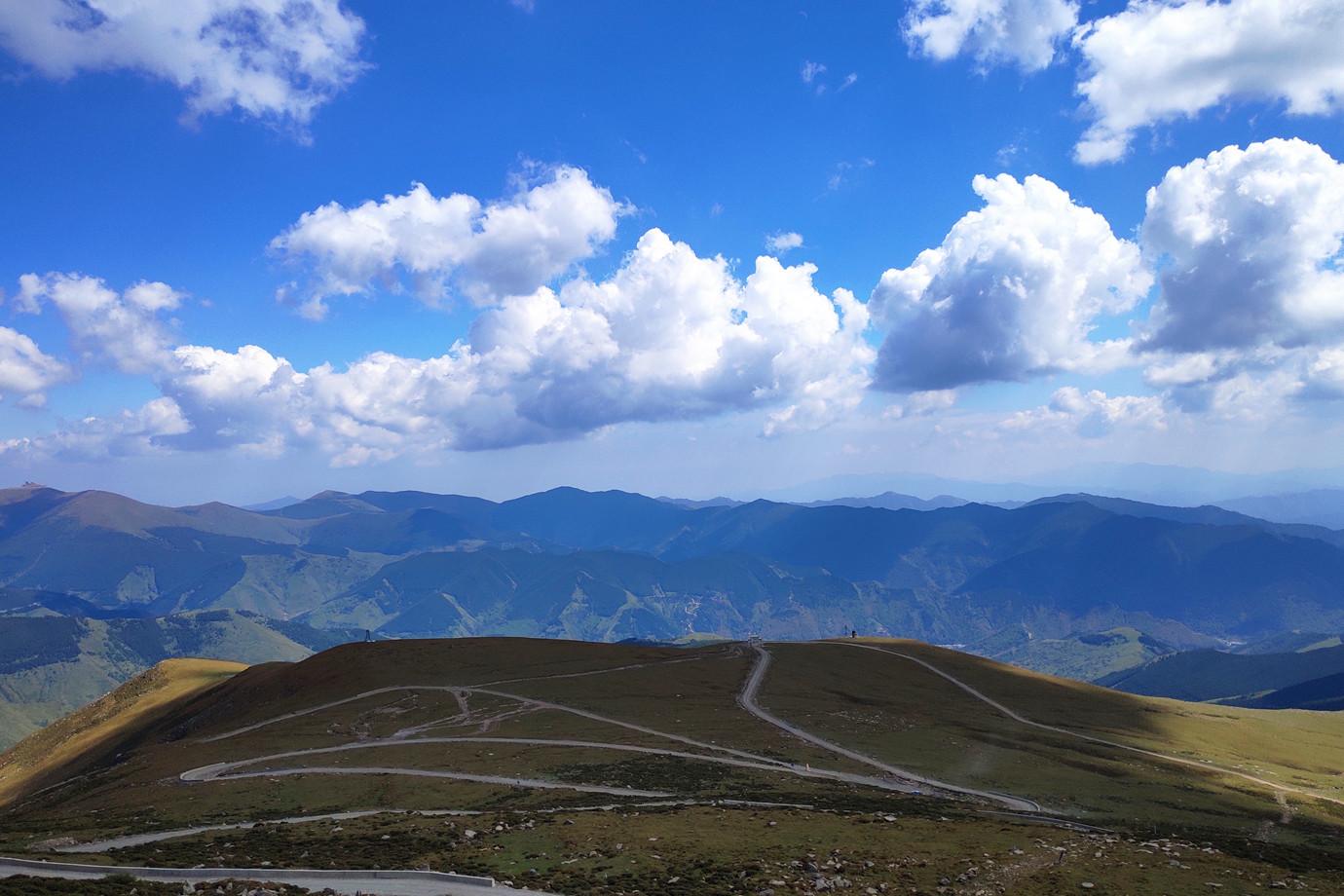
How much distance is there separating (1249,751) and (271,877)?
353ft

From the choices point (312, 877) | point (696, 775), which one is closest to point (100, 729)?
point (696, 775)

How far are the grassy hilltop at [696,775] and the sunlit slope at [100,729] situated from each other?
3.37 feet

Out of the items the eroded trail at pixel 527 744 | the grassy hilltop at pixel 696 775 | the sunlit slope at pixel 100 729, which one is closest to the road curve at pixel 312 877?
the grassy hilltop at pixel 696 775

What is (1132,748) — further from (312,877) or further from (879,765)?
(312,877)

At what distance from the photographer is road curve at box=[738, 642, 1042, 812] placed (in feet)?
179

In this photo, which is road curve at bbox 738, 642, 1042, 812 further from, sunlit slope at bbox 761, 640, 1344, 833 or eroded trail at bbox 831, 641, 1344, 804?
eroded trail at bbox 831, 641, 1344, 804

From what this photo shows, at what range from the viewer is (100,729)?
395 feet

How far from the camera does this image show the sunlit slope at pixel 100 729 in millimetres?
102000

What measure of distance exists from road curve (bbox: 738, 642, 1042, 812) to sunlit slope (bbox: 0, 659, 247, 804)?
91793mm

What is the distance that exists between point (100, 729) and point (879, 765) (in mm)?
131932

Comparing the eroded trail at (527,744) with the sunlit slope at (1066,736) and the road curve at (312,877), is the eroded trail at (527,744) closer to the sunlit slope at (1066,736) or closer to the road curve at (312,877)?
the sunlit slope at (1066,736)

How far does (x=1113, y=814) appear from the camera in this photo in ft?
171

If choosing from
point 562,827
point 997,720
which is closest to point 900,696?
point 997,720

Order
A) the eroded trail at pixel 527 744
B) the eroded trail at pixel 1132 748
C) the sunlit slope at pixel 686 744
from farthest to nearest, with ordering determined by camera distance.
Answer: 1. the eroded trail at pixel 1132 748
2. the eroded trail at pixel 527 744
3. the sunlit slope at pixel 686 744
